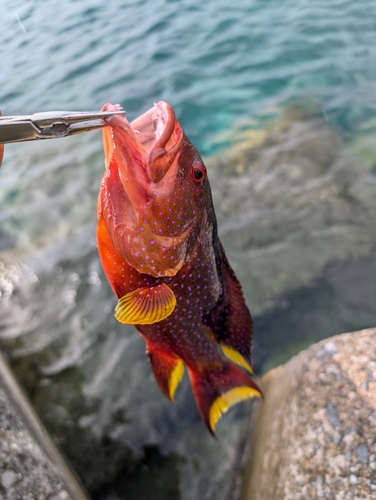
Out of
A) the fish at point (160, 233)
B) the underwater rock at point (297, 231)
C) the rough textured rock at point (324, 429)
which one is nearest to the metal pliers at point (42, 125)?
the fish at point (160, 233)


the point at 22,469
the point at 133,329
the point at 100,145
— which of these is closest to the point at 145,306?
the point at 22,469

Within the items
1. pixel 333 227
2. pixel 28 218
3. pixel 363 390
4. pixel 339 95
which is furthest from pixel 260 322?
pixel 339 95

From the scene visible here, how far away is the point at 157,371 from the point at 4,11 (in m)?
11.5

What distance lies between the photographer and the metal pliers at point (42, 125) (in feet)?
3.95

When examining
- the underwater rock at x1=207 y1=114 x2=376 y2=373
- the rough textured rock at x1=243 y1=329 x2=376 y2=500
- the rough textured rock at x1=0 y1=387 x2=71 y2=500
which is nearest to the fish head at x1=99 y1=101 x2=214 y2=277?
the rough textured rock at x1=0 y1=387 x2=71 y2=500

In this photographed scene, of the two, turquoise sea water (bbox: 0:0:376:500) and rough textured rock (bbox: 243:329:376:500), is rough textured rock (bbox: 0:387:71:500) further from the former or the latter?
rough textured rock (bbox: 243:329:376:500)

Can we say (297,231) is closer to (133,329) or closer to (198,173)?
(133,329)

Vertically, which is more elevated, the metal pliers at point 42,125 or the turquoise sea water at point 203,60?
the metal pliers at point 42,125

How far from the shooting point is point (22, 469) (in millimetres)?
2141

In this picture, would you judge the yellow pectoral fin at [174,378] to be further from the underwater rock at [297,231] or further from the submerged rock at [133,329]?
the underwater rock at [297,231]

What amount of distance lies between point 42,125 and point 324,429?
2205mm

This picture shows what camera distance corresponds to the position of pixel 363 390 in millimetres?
2371

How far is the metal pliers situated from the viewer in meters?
1.20

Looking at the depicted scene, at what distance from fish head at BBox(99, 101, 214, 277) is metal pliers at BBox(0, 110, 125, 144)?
7.8 inches
